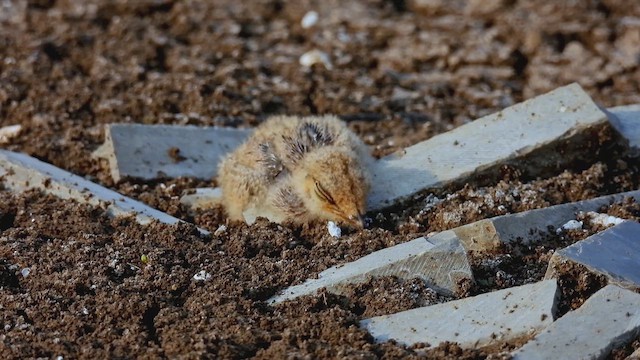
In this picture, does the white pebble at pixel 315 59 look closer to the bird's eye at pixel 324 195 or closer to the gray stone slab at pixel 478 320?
the bird's eye at pixel 324 195

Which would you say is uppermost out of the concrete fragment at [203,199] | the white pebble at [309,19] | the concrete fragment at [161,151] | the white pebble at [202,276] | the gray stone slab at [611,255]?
the gray stone slab at [611,255]

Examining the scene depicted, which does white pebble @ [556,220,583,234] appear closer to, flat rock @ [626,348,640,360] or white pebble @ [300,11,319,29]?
flat rock @ [626,348,640,360]

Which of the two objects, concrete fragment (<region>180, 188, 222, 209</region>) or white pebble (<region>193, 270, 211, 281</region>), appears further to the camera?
concrete fragment (<region>180, 188, 222, 209</region>)

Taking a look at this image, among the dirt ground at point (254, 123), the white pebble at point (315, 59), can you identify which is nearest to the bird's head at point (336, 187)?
the dirt ground at point (254, 123)

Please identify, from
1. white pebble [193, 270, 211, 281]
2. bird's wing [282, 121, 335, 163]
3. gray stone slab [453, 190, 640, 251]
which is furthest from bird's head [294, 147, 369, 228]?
white pebble [193, 270, 211, 281]

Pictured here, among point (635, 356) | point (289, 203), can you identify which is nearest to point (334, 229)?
point (289, 203)

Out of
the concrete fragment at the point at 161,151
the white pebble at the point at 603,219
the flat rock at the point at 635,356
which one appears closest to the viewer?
the flat rock at the point at 635,356

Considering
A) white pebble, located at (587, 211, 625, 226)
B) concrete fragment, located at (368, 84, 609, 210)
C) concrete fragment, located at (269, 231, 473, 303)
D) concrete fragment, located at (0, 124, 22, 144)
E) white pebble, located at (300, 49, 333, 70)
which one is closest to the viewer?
concrete fragment, located at (269, 231, 473, 303)

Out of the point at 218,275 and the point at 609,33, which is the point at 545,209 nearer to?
the point at 218,275
